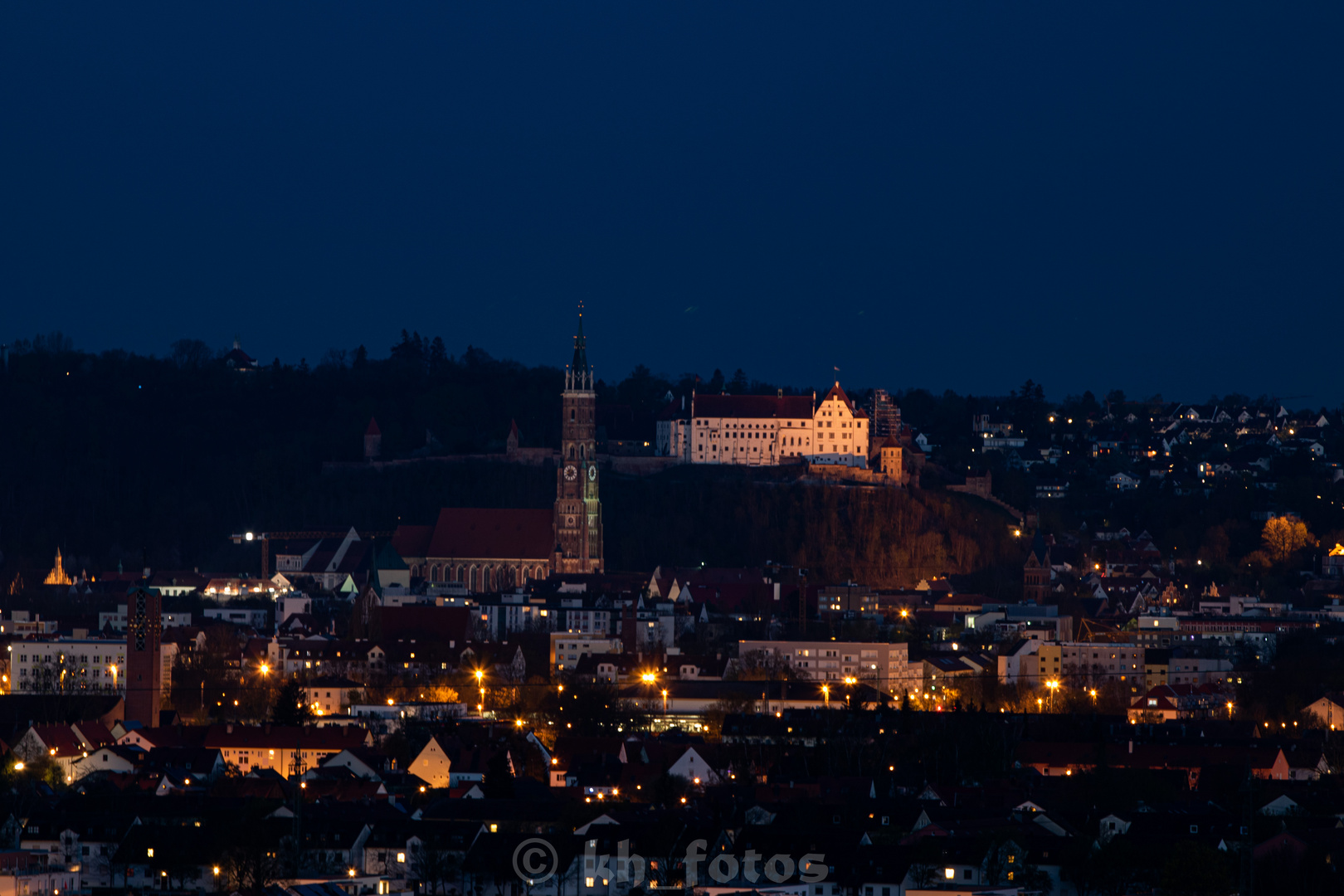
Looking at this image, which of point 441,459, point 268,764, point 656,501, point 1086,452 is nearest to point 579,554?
point 656,501

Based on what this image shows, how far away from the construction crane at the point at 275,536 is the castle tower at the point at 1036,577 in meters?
26.1

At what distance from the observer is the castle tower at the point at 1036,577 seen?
105188 millimetres

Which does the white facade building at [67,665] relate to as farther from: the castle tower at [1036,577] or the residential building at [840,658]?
the castle tower at [1036,577]

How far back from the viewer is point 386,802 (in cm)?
5366

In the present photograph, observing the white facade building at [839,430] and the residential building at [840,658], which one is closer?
the residential building at [840,658]

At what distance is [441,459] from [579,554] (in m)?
14.3

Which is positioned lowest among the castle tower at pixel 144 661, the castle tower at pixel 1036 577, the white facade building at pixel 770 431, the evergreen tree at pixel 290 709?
the evergreen tree at pixel 290 709

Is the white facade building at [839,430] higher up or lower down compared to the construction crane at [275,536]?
higher up

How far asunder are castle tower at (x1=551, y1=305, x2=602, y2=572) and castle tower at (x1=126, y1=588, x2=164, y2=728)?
34.4m

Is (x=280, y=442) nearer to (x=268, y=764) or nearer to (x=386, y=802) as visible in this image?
(x=268, y=764)

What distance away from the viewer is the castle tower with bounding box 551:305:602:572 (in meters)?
111

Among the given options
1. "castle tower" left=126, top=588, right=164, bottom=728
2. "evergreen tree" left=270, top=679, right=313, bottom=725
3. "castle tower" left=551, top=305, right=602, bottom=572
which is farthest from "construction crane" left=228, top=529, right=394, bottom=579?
"evergreen tree" left=270, top=679, right=313, bottom=725

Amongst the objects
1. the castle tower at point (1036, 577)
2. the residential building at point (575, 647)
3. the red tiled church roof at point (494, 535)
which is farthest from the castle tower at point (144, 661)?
the castle tower at point (1036, 577)

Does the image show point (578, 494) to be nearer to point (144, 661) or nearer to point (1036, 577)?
point (1036, 577)
